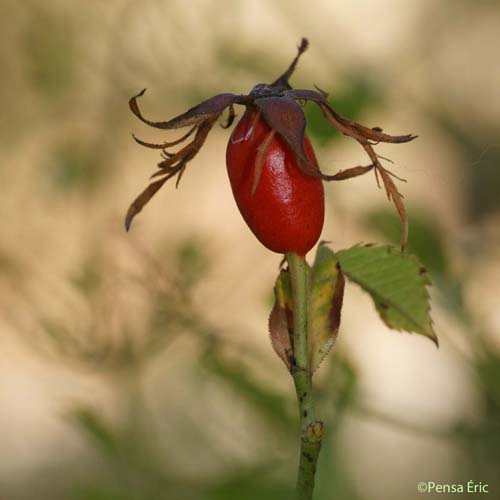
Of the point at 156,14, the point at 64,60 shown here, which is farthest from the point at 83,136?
the point at 156,14

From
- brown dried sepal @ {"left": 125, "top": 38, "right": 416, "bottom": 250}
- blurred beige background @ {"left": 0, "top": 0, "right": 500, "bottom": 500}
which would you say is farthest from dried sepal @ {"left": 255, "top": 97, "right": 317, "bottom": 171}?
blurred beige background @ {"left": 0, "top": 0, "right": 500, "bottom": 500}

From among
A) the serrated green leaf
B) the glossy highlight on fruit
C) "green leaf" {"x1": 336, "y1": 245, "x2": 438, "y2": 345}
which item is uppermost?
"green leaf" {"x1": 336, "y1": 245, "x2": 438, "y2": 345}

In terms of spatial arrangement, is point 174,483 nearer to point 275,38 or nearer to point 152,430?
point 152,430

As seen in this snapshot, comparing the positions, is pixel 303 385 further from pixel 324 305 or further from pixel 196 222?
pixel 196 222

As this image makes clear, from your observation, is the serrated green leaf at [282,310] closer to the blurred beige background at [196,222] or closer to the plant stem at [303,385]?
the plant stem at [303,385]

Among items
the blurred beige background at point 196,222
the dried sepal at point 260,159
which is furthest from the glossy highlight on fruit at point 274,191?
the blurred beige background at point 196,222

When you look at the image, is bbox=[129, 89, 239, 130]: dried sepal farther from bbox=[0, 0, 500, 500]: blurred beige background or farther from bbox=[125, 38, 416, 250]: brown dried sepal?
bbox=[0, 0, 500, 500]: blurred beige background
